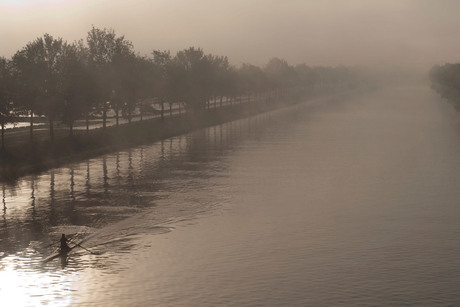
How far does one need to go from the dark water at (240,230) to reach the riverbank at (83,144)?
11.0 feet

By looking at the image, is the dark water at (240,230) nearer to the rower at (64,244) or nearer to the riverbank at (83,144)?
the rower at (64,244)

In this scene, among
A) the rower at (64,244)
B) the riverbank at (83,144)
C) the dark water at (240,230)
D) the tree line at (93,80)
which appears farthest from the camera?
the tree line at (93,80)

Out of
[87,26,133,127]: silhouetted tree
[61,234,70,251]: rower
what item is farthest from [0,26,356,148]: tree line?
[61,234,70,251]: rower

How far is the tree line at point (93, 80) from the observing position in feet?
288

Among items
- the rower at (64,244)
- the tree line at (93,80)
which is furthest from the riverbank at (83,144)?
the rower at (64,244)

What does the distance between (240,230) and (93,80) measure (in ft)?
177

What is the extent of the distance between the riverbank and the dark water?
3.35 m

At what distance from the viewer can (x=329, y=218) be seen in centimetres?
5388

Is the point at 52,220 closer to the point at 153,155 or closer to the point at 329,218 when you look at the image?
the point at 329,218

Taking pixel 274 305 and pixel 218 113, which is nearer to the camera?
pixel 274 305

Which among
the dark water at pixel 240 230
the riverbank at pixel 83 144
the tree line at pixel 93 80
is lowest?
the dark water at pixel 240 230

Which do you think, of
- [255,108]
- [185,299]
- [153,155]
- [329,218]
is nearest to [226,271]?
[185,299]

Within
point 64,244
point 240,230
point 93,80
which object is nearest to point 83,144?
point 93,80

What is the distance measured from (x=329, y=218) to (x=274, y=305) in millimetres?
19611
